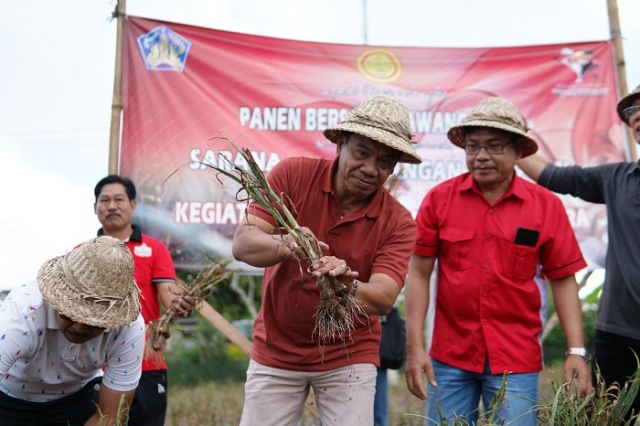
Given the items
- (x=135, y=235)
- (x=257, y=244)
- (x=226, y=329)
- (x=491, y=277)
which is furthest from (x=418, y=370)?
(x=226, y=329)

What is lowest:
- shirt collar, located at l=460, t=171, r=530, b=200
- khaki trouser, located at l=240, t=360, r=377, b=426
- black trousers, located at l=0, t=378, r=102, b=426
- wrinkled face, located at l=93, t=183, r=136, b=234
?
black trousers, located at l=0, t=378, r=102, b=426

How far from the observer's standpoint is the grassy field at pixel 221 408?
233 inches

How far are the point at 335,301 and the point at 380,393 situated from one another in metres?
1.96

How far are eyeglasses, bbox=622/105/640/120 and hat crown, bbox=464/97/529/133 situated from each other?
439 mm

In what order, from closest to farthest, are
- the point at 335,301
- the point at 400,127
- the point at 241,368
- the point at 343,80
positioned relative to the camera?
the point at 335,301 → the point at 400,127 → the point at 343,80 → the point at 241,368

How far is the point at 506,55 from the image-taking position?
5.21 metres

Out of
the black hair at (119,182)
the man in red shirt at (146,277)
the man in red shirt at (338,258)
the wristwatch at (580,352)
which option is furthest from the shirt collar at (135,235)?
the wristwatch at (580,352)

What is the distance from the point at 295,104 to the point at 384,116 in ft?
8.07

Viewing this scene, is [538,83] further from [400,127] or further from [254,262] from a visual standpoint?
[254,262]

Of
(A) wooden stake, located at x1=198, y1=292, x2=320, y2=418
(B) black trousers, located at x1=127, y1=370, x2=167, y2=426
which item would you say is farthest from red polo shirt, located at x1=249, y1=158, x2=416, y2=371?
(A) wooden stake, located at x1=198, y1=292, x2=320, y2=418

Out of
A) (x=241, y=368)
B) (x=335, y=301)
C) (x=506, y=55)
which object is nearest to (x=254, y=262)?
(x=335, y=301)

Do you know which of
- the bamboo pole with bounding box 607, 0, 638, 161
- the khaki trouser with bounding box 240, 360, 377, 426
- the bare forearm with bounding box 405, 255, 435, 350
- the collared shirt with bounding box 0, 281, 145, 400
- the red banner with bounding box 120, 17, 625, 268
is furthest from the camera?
the bamboo pole with bounding box 607, 0, 638, 161

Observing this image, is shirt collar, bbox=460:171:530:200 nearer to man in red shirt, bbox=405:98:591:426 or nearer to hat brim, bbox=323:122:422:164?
man in red shirt, bbox=405:98:591:426

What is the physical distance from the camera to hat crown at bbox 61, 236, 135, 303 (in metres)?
2.36
